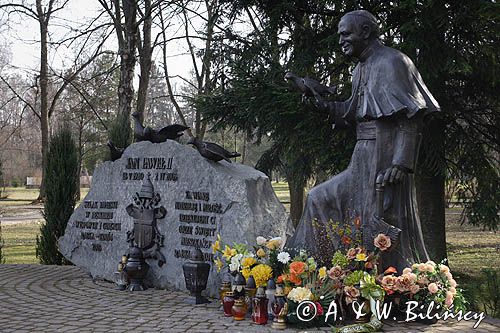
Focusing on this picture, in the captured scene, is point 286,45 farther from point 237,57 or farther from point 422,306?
point 422,306

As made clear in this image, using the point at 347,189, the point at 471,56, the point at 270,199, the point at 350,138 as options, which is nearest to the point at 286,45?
the point at 350,138

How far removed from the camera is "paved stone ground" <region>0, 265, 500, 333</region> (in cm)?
561

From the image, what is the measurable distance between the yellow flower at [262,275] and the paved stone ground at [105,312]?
427 millimetres

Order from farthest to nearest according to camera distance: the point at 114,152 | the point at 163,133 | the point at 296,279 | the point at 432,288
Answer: the point at 114,152, the point at 163,133, the point at 296,279, the point at 432,288

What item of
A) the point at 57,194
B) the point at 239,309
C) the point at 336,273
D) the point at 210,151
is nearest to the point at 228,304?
the point at 239,309

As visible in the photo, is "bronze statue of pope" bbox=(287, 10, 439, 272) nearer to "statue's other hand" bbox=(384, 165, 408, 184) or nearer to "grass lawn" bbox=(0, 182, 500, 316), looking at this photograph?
"statue's other hand" bbox=(384, 165, 408, 184)

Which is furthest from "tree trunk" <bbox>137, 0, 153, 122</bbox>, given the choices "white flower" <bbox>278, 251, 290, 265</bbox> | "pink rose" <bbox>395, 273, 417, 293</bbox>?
"pink rose" <bbox>395, 273, 417, 293</bbox>

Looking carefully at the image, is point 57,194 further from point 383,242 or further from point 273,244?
point 383,242

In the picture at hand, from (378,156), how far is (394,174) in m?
0.29

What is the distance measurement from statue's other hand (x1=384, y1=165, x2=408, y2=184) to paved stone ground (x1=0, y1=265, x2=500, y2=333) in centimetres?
138

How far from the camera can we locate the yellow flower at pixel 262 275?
20.1 feet

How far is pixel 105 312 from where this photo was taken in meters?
6.36

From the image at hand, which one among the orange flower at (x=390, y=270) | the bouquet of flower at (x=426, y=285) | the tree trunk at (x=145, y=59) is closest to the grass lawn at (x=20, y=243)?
the tree trunk at (x=145, y=59)

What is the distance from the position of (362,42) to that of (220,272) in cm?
313
